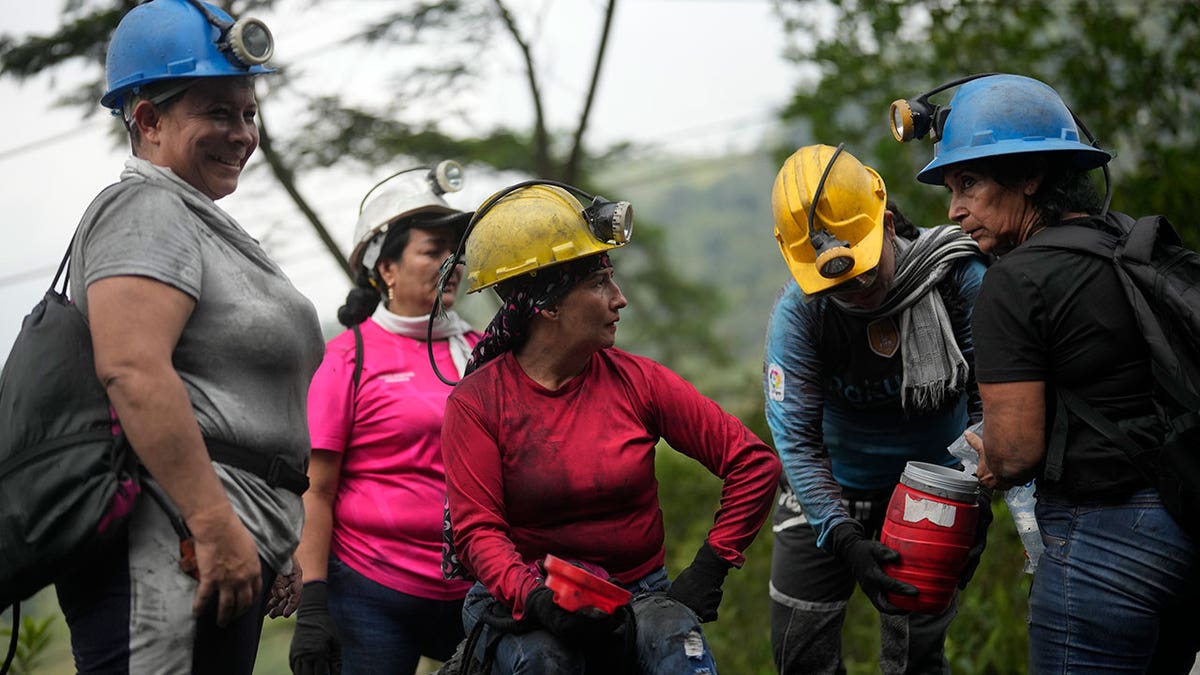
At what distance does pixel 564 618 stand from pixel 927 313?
1.66m

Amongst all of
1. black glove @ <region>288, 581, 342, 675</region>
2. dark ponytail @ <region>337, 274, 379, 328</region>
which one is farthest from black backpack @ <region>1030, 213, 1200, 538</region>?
dark ponytail @ <region>337, 274, 379, 328</region>

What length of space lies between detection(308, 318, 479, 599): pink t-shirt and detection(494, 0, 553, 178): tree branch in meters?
5.45

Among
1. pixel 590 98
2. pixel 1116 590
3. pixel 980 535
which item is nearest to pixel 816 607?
pixel 980 535

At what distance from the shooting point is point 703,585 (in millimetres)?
3148

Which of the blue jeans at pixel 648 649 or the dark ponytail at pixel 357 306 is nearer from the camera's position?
the blue jeans at pixel 648 649

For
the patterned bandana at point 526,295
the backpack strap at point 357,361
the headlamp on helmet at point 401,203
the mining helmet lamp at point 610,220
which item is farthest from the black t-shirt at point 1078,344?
the headlamp on helmet at point 401,203

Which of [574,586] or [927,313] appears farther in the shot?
[927,313]

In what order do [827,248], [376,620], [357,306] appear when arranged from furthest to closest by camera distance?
[357,306] < [376,620] < [827,248]

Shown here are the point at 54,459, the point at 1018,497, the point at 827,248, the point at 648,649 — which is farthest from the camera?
the point at 1018,497

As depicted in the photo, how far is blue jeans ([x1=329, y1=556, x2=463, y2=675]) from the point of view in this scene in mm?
4016

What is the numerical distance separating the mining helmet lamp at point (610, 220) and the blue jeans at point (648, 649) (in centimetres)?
103

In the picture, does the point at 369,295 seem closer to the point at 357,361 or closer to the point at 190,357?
the point at 357,361

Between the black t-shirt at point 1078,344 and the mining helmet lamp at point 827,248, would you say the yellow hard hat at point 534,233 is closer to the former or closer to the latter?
the mining helmet lamp at point 827,248

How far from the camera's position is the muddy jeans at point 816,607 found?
399cm
